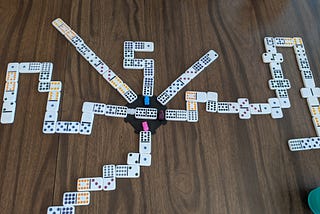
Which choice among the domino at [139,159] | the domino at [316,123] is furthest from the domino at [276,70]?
the domino at [139,159]

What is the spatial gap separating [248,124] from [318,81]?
1.44ft

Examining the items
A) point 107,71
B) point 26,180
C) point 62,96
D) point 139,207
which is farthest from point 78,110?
point 139,207

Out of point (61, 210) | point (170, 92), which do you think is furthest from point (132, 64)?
point (61, 210)

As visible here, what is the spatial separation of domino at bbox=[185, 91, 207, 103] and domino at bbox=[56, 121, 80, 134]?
19.3 inches

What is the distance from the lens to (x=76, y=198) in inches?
41.2

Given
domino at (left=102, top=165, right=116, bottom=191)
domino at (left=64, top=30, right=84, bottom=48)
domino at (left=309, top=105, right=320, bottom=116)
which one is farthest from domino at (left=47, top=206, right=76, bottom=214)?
domino at (left=309, top=105, right=320, bottom=116)

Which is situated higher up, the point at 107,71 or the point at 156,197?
the point at 107,71

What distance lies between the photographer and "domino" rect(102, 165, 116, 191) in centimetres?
108

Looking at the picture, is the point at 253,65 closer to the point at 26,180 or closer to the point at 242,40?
the point at 242,40

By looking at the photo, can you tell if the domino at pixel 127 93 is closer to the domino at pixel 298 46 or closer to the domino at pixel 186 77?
the domino at pixel 186 77

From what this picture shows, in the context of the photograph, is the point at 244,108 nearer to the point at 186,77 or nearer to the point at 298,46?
the point at 186,77

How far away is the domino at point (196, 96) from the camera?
4.11ft

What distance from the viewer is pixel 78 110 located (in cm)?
119

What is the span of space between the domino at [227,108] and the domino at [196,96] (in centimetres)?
7
